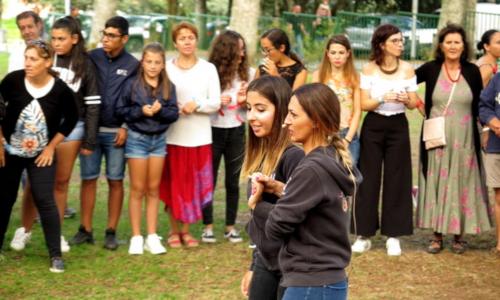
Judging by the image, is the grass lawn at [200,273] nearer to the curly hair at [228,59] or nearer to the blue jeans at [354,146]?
the blue jeans at [354,146]

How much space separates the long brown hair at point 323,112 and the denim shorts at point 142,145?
407 centimetres

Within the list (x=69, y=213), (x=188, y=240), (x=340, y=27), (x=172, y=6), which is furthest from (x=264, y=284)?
(x=172, y=6)

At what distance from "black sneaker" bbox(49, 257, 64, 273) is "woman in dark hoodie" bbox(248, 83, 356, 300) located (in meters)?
3.76

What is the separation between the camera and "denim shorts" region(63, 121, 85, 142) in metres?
8.29

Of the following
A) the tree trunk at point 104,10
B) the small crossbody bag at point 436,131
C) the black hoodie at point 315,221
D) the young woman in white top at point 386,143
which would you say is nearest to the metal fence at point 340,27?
the tree trunk at point 104,10

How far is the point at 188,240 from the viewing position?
8891 millimetres

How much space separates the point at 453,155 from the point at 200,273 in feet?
8.51

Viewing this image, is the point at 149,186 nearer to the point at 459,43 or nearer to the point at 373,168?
the point at 373,168

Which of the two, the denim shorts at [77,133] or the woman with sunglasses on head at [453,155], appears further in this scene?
the woman with sunglasses on head at [453,155]

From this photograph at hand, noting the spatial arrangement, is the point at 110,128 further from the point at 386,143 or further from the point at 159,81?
the point at 386,143

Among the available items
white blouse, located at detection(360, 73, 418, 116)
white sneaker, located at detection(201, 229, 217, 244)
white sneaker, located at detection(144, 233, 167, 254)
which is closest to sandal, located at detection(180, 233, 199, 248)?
white sneaker, located at detection(201, 229, 217, 244)

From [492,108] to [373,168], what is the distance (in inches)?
46.2

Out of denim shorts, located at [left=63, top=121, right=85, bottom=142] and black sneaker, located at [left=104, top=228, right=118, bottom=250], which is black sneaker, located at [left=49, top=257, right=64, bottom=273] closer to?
black sneaker, located at [left=104, top=228, right=118, bottom=250]

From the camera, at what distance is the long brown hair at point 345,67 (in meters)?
8.65
